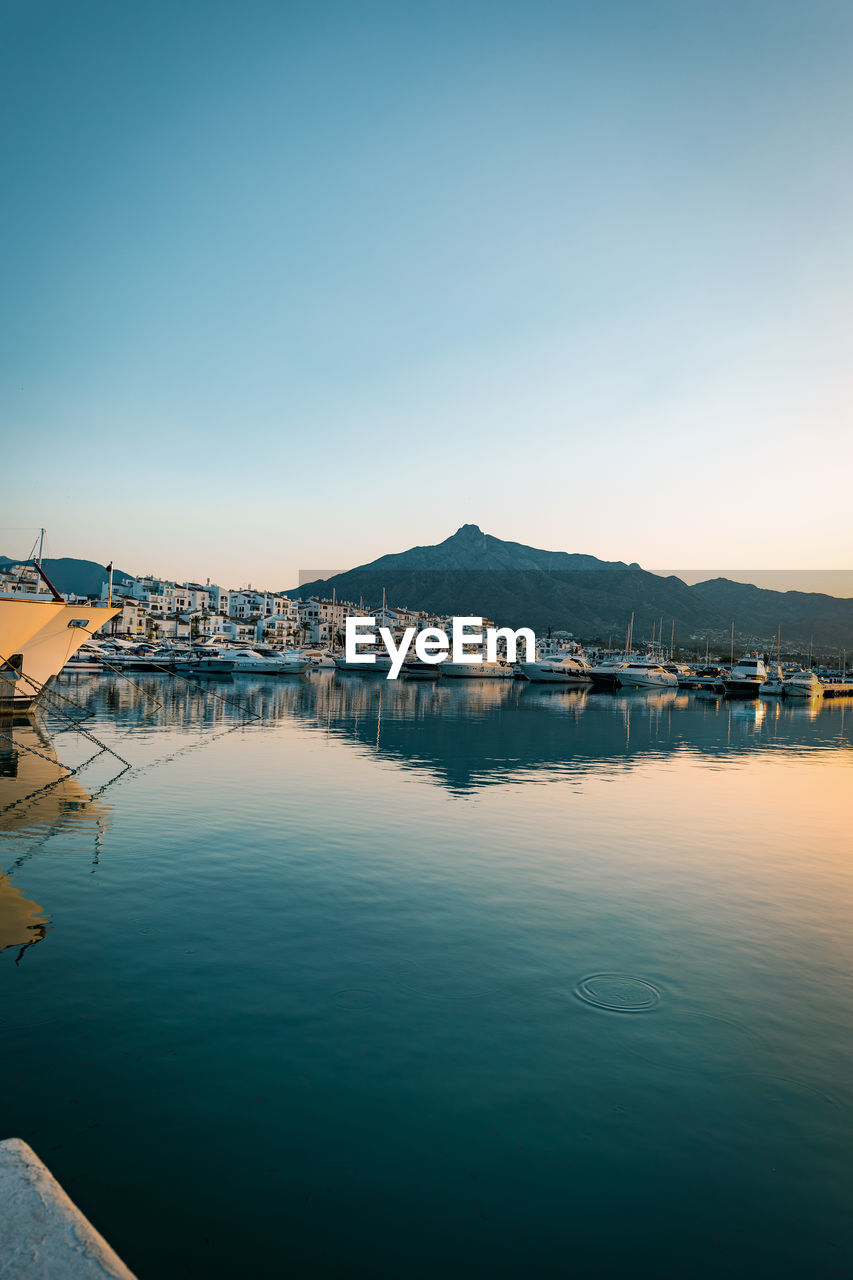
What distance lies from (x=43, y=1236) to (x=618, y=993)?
681cm

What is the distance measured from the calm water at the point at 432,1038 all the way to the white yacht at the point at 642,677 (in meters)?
84.4

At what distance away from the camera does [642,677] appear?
101 metres

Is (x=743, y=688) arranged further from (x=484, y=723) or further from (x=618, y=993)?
(x=618, y=993)

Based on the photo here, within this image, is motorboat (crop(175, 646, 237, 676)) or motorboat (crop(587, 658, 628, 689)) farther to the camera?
motorboat (crop(587, 658, 628, 689))

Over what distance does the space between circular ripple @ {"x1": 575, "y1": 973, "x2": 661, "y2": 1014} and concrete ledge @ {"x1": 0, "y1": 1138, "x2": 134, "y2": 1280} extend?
619 centimetres

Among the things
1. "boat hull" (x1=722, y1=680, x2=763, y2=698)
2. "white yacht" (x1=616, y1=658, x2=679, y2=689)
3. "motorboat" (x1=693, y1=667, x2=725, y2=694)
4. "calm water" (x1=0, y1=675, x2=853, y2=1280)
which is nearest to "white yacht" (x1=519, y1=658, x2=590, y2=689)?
"white yacht" (x1=616, y1=658, x2=679, y2=689)

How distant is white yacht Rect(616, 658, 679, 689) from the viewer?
100625 millimetres

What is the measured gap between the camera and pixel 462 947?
969cm

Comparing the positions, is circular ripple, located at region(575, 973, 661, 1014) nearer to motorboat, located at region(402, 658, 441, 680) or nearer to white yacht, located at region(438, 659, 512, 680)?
motorboat, located at region(402, 658, 441, 680)

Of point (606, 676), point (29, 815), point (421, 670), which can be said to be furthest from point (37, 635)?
point (606, 676)

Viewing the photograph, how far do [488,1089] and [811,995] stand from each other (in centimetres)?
450

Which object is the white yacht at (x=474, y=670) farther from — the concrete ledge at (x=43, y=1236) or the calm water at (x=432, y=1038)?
the concrete ledge at (x=43, y=1236)

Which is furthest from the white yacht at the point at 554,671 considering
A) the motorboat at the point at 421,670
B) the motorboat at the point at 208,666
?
the motorboat at the point at 208,666

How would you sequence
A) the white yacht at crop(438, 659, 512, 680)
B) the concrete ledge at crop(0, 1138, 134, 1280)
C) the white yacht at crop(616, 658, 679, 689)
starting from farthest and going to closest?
the white yacht at crop(438, 659, 512, 680) → the white yacht at crop(616, 658, 679, 689) → the concrete ledge at crop(0, 1138, 134, 1280)
